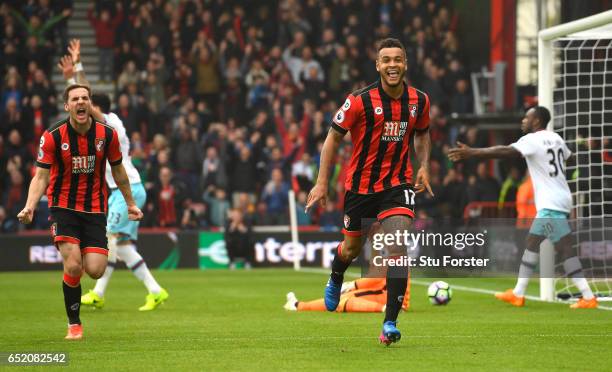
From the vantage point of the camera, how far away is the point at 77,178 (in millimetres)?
9484

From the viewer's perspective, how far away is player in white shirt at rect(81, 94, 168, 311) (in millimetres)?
12297

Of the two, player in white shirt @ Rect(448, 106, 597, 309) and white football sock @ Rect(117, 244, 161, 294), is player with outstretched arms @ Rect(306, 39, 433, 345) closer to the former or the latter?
player in white shirt @ Rect(448, 106, 597, 309)

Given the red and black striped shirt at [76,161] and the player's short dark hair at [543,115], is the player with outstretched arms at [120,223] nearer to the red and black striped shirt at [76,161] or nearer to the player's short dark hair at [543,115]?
the red and black striped shirt at [76,161]

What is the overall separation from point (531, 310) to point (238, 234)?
11055mm

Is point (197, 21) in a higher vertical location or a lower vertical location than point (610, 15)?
higher

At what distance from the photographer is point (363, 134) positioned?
8.91 m

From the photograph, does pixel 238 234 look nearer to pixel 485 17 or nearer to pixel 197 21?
pixel 197 21

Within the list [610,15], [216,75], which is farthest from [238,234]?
[610,15]

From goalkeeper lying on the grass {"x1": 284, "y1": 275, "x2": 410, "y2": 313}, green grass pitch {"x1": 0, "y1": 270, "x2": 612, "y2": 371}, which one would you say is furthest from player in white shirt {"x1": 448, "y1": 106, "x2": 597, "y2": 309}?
goalkeeper lying on the grass {"x1": 284, "y1": 275, "x2": 410, "y2": 313}

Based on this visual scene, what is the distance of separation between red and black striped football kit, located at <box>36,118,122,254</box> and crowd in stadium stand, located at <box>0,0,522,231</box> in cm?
1296

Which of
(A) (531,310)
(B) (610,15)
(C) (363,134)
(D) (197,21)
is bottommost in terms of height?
(A) (531,310)

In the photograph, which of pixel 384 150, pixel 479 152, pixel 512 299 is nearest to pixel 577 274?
pixel 512 299

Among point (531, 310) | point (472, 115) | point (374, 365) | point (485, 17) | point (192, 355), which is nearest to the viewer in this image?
point (374, 365)

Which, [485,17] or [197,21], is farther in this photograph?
[485,17]
